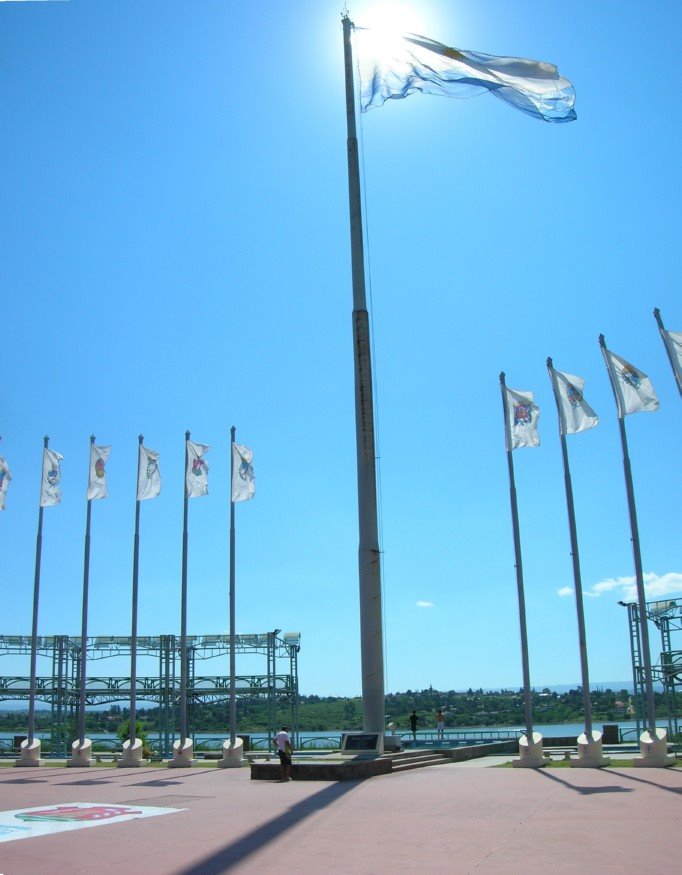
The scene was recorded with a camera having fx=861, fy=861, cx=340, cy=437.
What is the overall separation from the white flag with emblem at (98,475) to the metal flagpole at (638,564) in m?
17.8

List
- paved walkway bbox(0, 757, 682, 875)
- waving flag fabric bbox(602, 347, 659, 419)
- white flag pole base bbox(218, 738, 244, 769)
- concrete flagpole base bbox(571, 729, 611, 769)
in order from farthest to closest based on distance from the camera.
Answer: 1. white flag pole base bbox(218, 738, 244, 769)
2. waving flag fabric bbox(602, 347, 659, 419)
3. concrete flagpole base bbox(571, 729, 611, 769)
4. paved walkway bbox(0, 757, 682, 875)

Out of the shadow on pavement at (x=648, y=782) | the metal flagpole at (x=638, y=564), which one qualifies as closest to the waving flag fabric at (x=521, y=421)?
the metal flagpole at (x=638, y=564)

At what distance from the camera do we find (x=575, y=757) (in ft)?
69.2

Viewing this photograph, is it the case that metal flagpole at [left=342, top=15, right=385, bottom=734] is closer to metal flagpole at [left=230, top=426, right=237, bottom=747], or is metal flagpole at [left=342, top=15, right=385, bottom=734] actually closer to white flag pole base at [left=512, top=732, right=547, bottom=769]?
white flag pole base at [left=512, top=732, right=547, bottom=769]

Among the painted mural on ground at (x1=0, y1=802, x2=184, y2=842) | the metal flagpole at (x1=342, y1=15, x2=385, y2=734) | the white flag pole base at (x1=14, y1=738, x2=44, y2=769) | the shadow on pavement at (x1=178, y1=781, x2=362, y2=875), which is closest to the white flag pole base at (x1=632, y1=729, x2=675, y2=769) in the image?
the metal flagpole at (x1=342, y1=15, x2=385, y2=734)

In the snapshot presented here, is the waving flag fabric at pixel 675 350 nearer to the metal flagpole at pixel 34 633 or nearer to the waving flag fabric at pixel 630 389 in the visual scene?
the waving flag fabric at pixel 630 389

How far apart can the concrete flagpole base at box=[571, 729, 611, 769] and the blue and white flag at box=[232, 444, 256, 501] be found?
13510 millimetres

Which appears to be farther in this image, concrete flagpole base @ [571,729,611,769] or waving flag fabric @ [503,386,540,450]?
waving flag fabric @ [503,386,540,450]

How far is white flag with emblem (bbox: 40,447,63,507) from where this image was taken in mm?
31516

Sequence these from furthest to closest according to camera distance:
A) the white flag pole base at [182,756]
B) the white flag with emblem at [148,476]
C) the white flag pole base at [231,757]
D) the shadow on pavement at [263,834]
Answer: the white flag with emblem at [148,476], the white flag pole base at [182,756], the white flag pole base at [231,757], the shadow on pavement at [263,834]

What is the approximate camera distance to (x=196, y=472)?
30.0 metres

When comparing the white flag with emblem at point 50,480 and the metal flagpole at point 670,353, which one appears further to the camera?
the white flag with emblem at point 50,480

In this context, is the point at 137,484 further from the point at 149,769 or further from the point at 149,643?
the point at 149,643

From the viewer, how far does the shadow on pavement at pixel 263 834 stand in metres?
9.62
